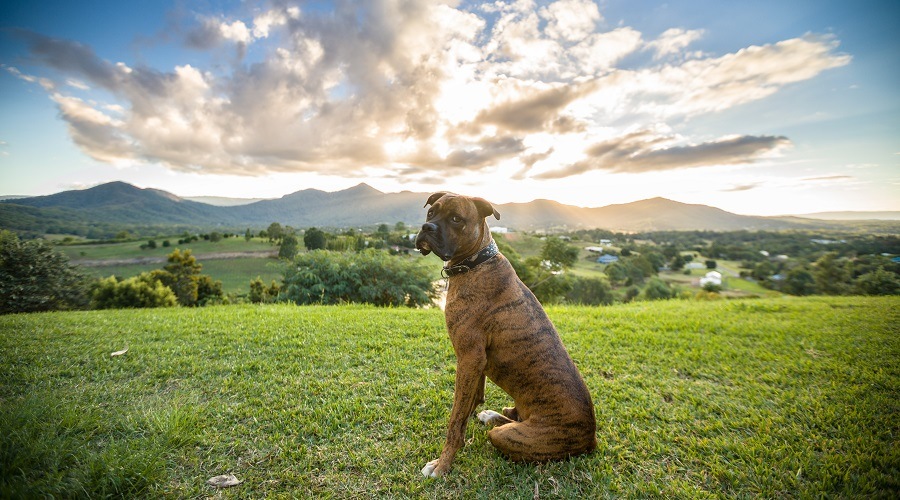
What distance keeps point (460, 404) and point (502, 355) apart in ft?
1.76

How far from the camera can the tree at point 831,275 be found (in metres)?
13.6

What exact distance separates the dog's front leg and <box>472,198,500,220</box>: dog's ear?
120 cm

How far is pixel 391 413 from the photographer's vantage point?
3293 mm

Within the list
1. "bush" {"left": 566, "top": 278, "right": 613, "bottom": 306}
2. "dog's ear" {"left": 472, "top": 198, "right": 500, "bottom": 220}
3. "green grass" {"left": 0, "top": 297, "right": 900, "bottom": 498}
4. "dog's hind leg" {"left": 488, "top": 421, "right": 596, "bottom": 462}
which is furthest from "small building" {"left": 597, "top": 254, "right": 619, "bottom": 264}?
"dog's ear" {"left": 472, "top": 198, "right": 500, "bottom": 220}

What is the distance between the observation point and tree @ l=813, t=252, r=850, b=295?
13571 millimetres

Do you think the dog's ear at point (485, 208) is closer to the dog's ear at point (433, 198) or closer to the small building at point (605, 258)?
the dog's ear at point (433, 198)

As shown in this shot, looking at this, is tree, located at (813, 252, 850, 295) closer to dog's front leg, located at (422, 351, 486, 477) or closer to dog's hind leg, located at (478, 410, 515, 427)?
dog's hind leg, located at (478, 410, 515, 427)

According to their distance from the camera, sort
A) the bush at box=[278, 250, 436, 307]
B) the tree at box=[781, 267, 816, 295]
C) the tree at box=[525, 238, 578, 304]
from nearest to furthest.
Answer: the bush at box=[278, 250, 436, 307] < the tree at box=[781, 267, 816, 295] < the tree at box=[525, 238, 578, 304]

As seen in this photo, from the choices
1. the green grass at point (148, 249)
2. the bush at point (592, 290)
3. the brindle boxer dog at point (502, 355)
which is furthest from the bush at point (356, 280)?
the green grass at point (148, 249)


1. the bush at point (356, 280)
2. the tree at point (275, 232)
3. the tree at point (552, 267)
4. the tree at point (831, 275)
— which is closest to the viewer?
the bush at point (356, 280)

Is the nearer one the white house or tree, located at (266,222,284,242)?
the white house

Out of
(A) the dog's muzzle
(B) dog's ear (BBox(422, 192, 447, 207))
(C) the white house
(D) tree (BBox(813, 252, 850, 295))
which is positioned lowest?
(C) the white house

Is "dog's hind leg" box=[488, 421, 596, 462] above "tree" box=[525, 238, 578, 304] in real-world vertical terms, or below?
above

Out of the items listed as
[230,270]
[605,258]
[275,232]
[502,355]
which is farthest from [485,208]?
[275,232]
